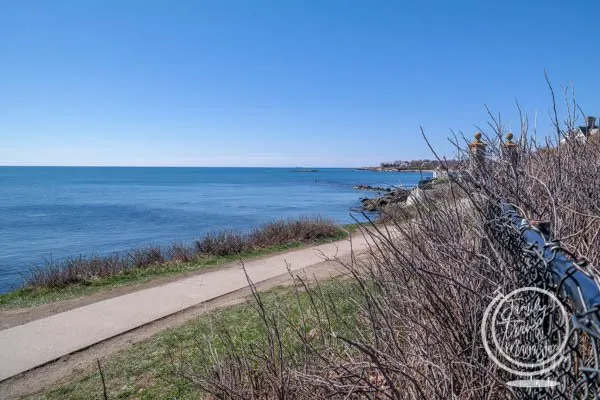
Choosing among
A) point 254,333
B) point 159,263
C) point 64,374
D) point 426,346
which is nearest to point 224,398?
point 426,346

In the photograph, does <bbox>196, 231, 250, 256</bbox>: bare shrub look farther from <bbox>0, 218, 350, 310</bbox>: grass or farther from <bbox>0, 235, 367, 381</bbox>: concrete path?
<bbox>0, 235, 367, 381</bbox>: concrete path

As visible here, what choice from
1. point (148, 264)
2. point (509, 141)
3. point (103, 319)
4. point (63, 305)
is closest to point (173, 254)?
point (148, 264)

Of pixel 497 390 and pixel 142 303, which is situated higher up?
pixel 497 390

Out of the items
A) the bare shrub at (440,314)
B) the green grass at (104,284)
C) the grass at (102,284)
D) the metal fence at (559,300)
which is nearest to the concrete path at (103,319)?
the grass at (102,284)

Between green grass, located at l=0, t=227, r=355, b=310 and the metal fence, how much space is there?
6825 mm

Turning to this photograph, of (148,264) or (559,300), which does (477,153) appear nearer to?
(559,300)

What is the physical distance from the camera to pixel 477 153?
3621 mm

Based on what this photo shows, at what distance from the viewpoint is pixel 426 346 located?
2.01m

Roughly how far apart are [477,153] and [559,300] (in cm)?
251

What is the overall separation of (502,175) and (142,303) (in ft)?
25.6

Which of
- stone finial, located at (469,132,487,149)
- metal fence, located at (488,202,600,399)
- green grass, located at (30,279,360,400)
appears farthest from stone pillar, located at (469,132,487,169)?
green grass, located at (30,279,360,400)

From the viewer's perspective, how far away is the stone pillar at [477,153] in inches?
120

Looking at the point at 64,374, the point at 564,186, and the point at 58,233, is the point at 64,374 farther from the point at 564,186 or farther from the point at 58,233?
the point at 58,233

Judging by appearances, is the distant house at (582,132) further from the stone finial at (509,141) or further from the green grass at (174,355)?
the green grass at (174,355)
